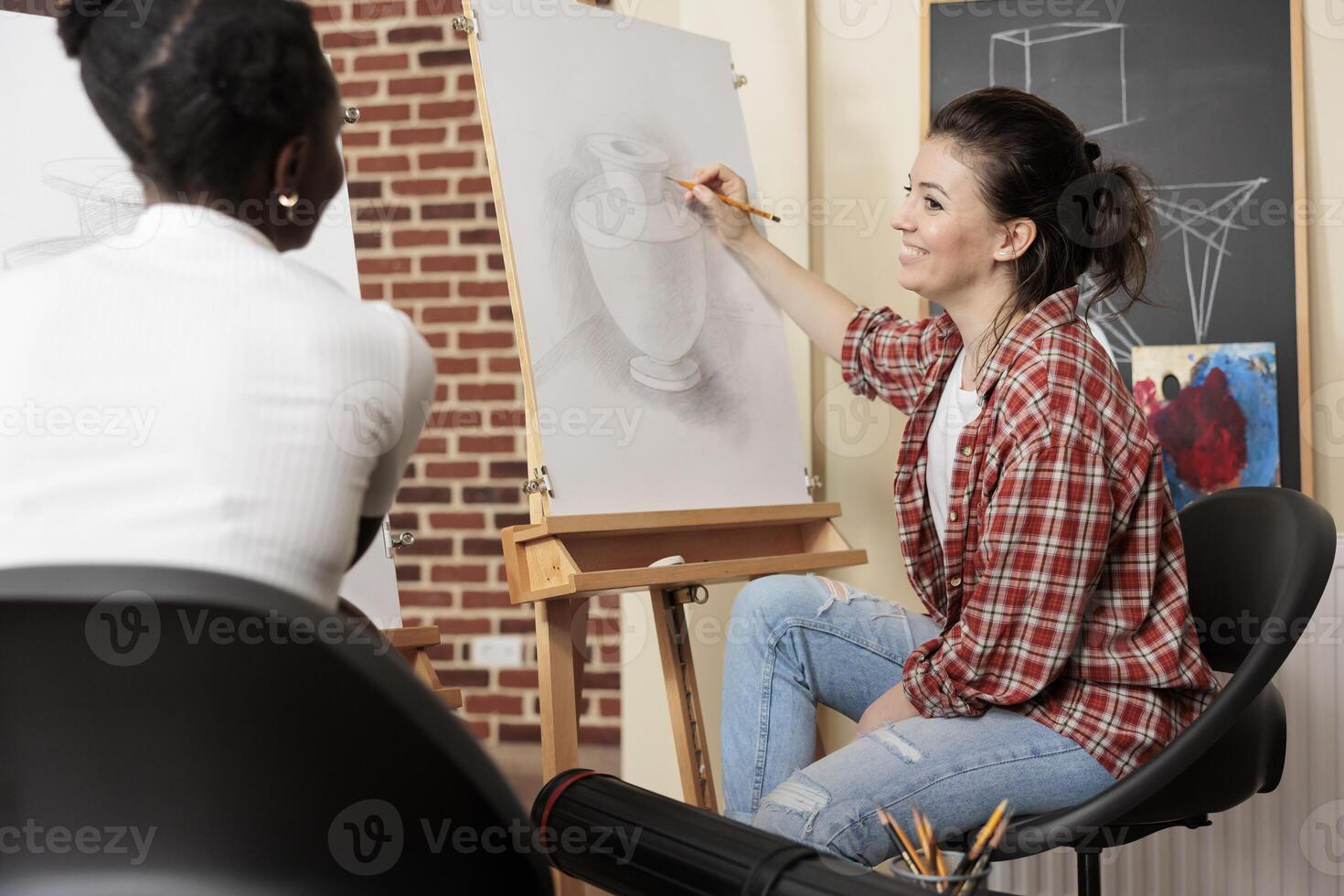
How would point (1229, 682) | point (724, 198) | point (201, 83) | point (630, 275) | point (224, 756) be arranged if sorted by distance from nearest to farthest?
point (224, 756), point (201, 83), point (1229, 682), point (630, 275), point (724, 198)

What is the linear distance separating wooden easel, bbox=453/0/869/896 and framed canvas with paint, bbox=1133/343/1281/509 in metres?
0.64

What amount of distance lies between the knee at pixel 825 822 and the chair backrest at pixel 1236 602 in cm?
17

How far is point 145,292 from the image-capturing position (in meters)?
0.69

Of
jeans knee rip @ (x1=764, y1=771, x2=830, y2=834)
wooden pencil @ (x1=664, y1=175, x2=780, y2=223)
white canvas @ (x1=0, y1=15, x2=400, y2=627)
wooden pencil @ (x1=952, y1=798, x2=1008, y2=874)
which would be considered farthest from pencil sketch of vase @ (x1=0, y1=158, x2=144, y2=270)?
wooden pencil @ (x1=952, y1=798, x2=1008, y2=874)

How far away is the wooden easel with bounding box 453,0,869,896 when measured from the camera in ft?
5.12

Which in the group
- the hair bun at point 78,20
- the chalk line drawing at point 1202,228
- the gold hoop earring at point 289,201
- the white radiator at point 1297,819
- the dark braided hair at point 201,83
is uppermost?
the chalk line drawing at point 1202,228

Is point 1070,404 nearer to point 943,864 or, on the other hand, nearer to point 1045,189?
point 1045,189

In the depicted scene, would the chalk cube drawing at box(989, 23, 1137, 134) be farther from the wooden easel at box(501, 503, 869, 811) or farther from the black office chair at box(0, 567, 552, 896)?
the black office chair at box(0, 567, 552, 896)

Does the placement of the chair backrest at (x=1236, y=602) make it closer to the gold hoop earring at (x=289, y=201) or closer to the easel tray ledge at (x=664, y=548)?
the easel tray ledge at (x=664, y=548)

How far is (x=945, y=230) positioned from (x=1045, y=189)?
0.46ft

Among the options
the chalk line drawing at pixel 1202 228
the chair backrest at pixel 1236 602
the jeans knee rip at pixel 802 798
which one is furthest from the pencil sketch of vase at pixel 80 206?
the chalk line drawing at pixel 1202 228

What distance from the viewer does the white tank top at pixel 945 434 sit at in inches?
63.9

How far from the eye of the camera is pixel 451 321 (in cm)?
318

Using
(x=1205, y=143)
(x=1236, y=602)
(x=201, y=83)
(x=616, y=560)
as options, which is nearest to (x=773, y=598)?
(x=616, y=560)
